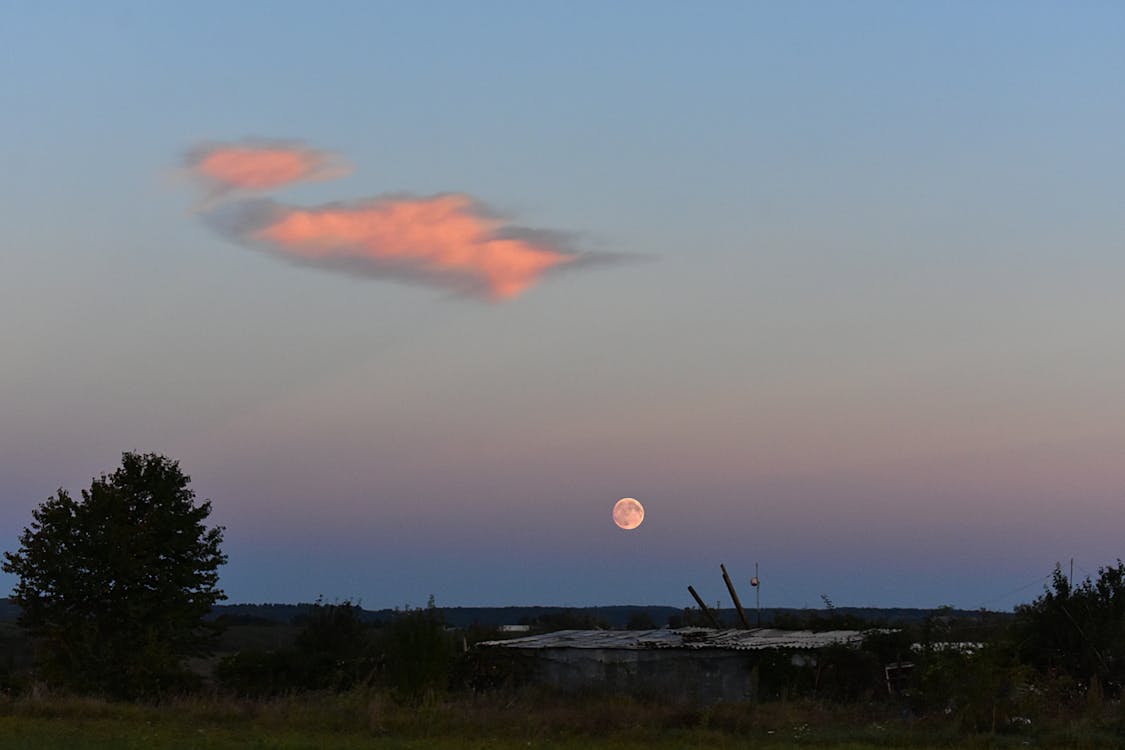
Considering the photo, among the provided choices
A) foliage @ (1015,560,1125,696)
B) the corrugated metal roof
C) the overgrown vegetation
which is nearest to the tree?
the overgrown vegetation

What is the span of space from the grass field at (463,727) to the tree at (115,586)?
12.7 m

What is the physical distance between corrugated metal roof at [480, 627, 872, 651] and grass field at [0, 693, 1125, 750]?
733cm

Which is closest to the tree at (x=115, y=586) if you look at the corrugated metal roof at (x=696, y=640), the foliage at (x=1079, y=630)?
the corrugated metal roof at (x=696, y=640)

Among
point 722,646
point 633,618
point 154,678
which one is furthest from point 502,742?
point 633,618

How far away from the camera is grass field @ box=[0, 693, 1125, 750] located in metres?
27.5

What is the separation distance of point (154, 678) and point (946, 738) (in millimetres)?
29495

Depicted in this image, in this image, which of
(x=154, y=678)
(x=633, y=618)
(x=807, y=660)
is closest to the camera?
(x=807, y=660)

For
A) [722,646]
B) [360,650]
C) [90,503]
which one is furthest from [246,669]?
[722,646]

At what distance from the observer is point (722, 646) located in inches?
1709

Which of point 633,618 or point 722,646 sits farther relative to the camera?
point 633,618

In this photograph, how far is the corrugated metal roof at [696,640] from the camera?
4353 cm

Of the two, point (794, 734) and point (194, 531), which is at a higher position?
point (194, 531)

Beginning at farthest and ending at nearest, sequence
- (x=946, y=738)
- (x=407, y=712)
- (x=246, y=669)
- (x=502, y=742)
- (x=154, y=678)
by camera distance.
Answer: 1. (x=246, y=669)
2. (x=154, y=678)
3. (x=407, y=712)
4. (x=946, y=738)
5. (x=502, y=742)

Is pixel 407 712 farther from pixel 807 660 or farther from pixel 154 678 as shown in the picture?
pixel 154 678
